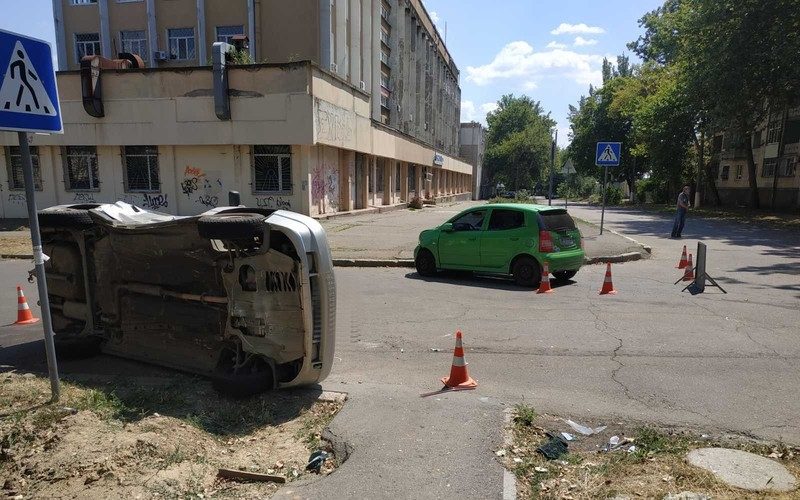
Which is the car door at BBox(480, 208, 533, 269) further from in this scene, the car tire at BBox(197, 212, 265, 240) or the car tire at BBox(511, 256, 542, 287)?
the car tire at BBox(197, 212, 265, 240)

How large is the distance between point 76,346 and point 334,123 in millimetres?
18277

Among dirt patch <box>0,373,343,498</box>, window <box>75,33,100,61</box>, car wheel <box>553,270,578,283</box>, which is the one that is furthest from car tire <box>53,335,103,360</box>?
window <box>75,33,100,61</box>

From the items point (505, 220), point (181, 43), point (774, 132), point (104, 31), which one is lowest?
point (505, 220)

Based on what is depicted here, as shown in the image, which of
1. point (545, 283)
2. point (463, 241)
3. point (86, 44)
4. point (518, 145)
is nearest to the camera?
point (545, 283)

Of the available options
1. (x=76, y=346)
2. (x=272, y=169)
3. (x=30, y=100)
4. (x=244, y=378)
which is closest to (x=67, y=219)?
(x=76, y=346)

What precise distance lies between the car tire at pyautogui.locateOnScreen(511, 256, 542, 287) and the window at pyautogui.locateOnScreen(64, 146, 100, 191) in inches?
829

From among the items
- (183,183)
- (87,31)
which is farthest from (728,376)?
(87,31)

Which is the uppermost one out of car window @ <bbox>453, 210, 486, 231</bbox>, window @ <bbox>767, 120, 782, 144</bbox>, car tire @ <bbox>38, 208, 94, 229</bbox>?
window @ <bbox>767, 120, 782, 144</bbox>

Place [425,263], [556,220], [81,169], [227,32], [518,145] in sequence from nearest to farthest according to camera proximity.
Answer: [556,220] < [425,263] < [81,169] < [227,32] < [518,145]

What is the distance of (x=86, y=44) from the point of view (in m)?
31.5

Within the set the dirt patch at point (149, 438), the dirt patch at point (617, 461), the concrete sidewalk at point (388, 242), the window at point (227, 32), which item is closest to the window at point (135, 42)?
the window at point (227, 32)

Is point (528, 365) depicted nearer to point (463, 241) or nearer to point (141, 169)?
point (463, 241)

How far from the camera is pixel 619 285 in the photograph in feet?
32.2

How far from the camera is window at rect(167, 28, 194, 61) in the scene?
29906 mm
